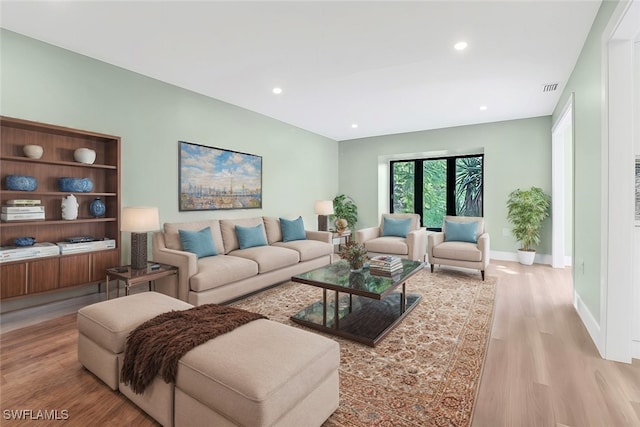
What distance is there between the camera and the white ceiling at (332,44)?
2.39 meters

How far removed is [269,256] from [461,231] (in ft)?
10.0

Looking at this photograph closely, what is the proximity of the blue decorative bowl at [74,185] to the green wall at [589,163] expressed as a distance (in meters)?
4.54

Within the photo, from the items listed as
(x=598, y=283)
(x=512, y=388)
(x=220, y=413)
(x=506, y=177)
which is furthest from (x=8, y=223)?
(x=506, y=177)

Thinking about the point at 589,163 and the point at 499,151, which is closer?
the point at 589,163

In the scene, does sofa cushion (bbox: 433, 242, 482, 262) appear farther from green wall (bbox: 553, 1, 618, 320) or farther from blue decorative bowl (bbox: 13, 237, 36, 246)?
blue decorative bowl (bbox: 13, 237, 36, 246)

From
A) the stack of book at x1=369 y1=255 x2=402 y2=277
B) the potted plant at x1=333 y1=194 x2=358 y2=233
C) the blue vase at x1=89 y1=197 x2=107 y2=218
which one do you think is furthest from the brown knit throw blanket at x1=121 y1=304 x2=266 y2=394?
the potted plant at x1=333 y1=194 x2=358 y2=233

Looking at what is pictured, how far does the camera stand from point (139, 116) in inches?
140

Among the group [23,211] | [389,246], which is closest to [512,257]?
[389,246]

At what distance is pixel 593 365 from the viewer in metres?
2.13

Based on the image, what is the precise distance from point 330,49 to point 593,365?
11.1ft

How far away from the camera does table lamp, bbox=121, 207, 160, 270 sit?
3.01 m

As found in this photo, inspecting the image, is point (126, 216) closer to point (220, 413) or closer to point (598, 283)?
point (220, 413)

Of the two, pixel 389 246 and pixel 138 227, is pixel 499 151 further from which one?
pixel 138 227

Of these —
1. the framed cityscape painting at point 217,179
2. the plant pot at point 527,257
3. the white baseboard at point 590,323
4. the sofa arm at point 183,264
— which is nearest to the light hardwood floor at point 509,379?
the white baseboard at point 590,323
